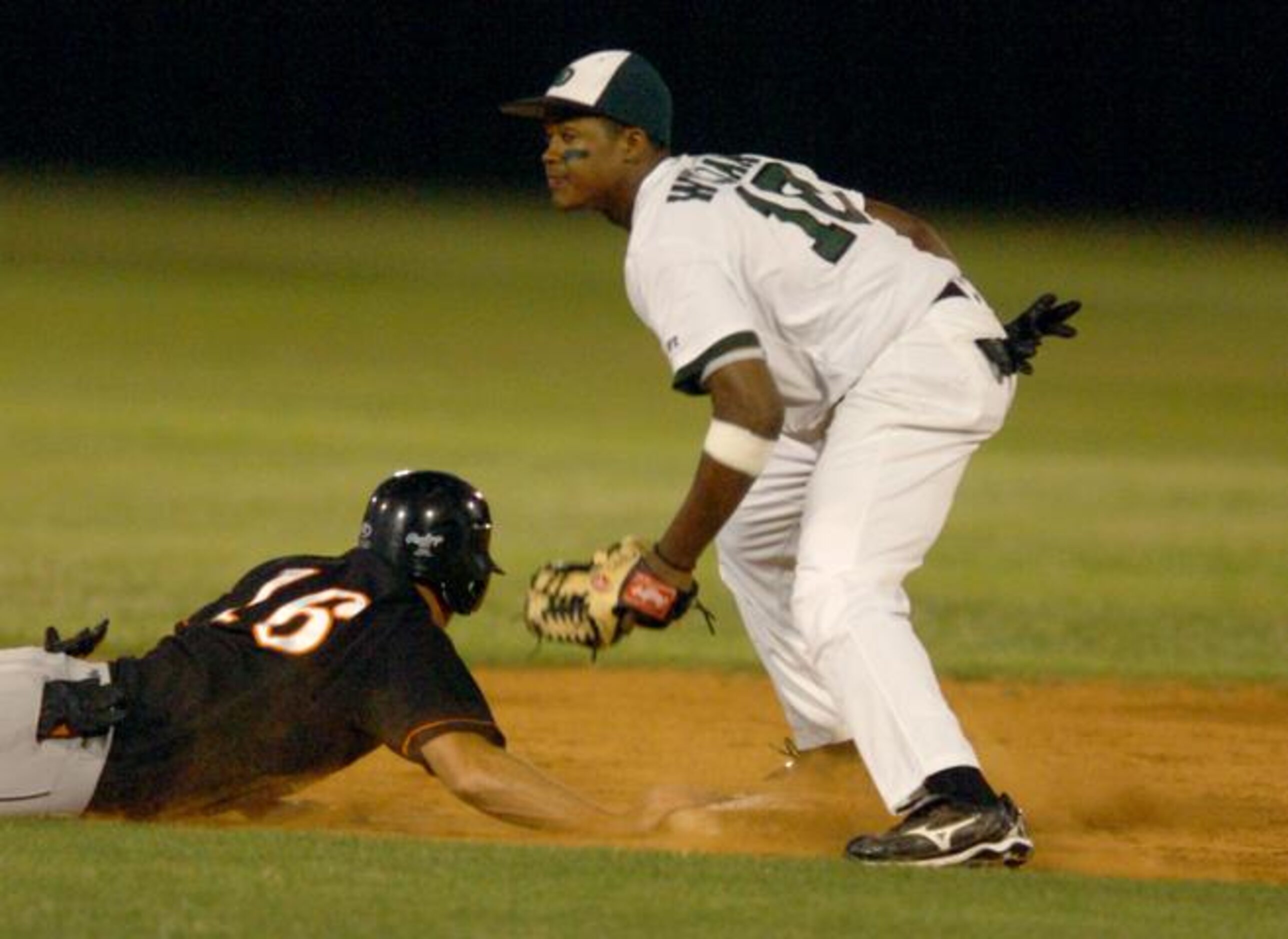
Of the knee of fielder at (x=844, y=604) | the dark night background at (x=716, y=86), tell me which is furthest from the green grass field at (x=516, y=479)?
the dark night background at (x=716, y=86)

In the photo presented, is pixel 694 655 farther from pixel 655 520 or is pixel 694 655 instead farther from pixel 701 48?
pixel 701 48

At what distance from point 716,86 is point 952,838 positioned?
3434 cm

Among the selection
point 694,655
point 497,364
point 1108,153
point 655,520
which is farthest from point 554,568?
point 1108,153

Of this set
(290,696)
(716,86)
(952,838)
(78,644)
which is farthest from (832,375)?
(716,86)

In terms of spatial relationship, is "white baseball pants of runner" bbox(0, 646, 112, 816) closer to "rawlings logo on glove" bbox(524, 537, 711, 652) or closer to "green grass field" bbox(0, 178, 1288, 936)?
"green grass field" bbox(0, 178, 1288, 936)

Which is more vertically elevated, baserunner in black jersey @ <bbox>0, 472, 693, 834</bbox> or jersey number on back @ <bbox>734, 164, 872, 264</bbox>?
jersey number on back @ <bbox>734, 164, 872, 264</bbox>

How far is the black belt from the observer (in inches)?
238

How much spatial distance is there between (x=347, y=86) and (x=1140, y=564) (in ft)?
94.5

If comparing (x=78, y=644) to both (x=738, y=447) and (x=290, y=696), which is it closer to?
(x=290, y=696)

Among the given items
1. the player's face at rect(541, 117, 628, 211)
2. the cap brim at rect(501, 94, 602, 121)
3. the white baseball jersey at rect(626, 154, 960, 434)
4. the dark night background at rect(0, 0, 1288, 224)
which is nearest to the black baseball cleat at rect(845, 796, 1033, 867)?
the white baseball jersey at rect(626, 154, 960, 434)

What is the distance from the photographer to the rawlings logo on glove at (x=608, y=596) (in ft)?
18.5

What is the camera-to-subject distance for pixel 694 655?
9930 mm

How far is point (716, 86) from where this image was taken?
39031 millimetres

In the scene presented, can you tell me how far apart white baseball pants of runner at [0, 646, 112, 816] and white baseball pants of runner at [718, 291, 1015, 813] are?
5.38 feet
